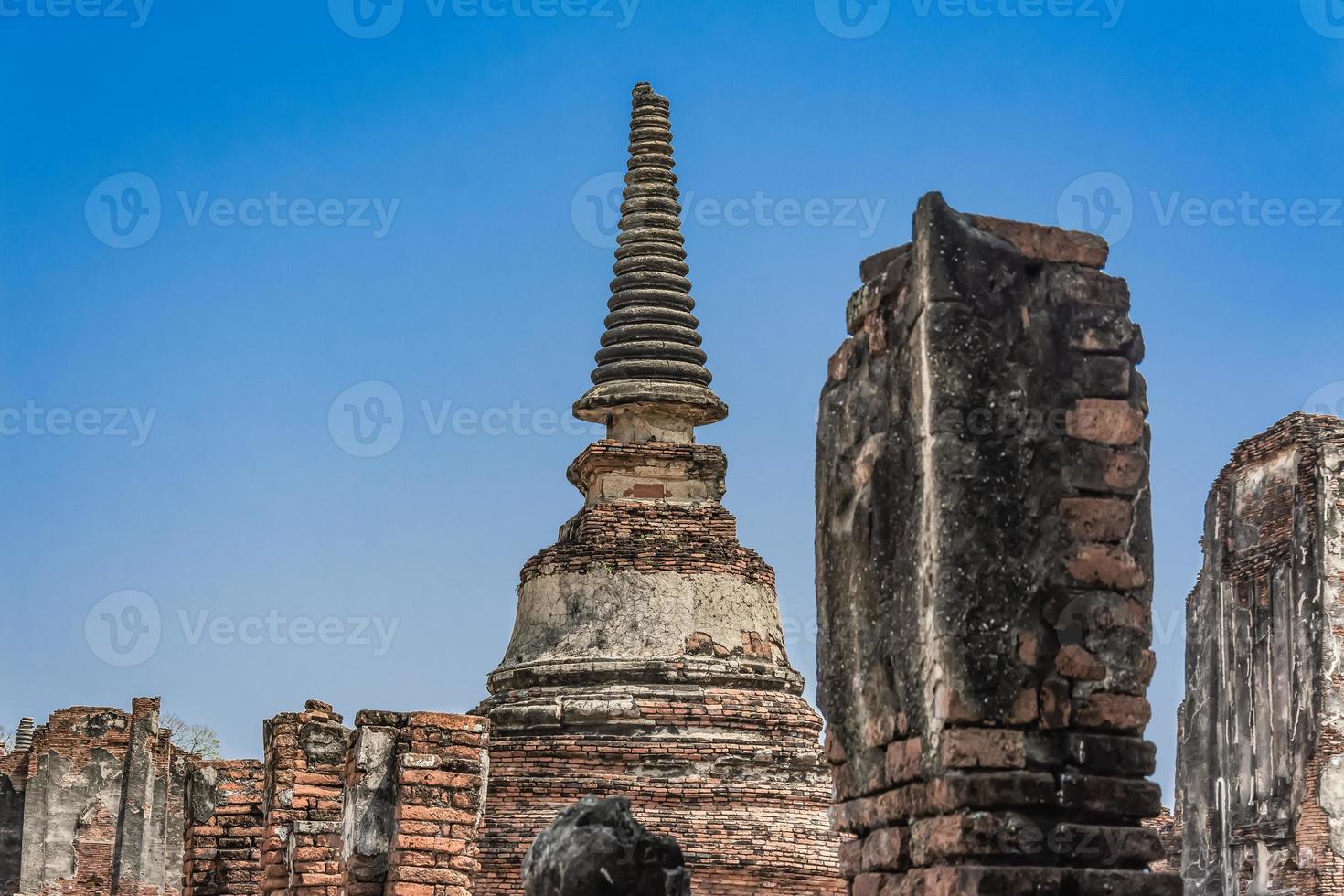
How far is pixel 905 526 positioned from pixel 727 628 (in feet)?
56.8

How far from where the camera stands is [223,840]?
16828 millimetres

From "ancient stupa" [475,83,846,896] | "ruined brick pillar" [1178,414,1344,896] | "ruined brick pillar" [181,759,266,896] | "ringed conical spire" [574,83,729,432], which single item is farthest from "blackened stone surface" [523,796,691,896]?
"ringed conical spire" [574,83,729,432]

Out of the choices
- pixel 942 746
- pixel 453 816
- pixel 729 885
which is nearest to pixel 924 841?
pixel 942 746

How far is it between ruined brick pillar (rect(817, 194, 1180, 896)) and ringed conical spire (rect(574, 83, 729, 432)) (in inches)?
736

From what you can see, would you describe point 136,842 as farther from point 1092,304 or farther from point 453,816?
point 1092,304

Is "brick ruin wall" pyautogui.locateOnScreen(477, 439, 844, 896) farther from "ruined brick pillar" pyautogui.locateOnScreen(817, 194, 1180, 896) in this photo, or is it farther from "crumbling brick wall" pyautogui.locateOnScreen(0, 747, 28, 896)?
"ruined brick pillar" pyautogui.locateOnScreen(817, 194, 1180, 896)

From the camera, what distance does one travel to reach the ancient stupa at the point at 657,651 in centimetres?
2139

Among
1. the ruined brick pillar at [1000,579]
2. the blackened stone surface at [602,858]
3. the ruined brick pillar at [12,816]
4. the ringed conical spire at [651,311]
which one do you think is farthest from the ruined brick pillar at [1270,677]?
the ruined brick pillar at [12,816]

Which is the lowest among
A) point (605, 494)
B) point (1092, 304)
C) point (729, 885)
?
point (729, 885)

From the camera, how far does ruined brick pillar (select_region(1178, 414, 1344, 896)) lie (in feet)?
64.6

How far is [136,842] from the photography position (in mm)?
31938

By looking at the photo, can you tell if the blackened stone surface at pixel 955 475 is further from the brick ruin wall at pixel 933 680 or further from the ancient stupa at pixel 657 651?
the ancient stupa at pixel 657 651

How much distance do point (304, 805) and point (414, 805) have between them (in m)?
2.74

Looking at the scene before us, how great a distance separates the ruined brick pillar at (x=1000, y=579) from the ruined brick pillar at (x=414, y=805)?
5241 millimetres
